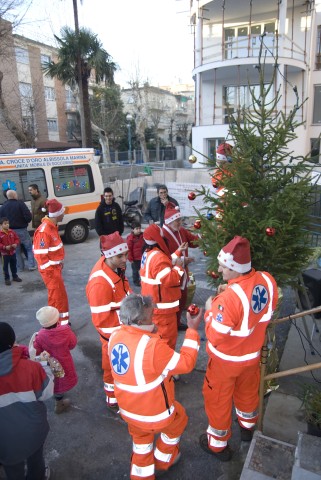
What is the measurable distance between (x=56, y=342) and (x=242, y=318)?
→ 1.92 m

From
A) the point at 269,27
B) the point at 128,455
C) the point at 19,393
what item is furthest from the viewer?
the point at 269,27

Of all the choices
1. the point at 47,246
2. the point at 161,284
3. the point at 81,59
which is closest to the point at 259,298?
the point at 161,284

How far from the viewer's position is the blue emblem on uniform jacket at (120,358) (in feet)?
7.74

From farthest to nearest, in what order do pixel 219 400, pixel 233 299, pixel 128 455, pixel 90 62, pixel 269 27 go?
1. pixel 269 27
2. pixel 90 62
3. pixel 128 455
4. pixel 219 400
5. pixel 233 299

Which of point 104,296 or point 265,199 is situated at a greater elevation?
point 265,199

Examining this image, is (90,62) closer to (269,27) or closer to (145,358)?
(269,27)

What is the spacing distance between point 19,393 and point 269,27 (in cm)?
2188

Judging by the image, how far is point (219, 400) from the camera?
295 centimetres

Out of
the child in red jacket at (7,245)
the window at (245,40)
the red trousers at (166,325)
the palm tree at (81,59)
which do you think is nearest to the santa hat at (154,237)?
the red trousers at (166,325)

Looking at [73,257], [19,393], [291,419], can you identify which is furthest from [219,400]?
[73,257]

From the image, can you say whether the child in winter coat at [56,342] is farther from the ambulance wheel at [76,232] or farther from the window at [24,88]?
Result: the window at [24,88]

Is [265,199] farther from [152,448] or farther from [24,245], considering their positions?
[24,245]

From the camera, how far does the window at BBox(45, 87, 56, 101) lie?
32844 millimetres

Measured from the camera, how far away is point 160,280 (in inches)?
150
